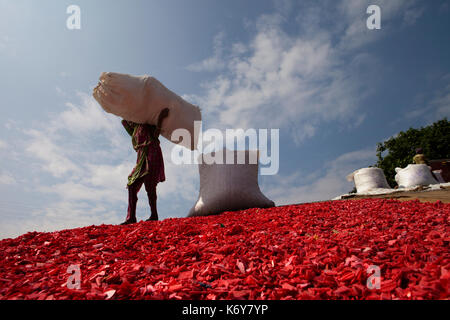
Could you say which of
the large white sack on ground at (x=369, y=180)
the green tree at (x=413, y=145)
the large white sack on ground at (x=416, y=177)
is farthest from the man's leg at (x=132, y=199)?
the green tree at (x=413, y=145)

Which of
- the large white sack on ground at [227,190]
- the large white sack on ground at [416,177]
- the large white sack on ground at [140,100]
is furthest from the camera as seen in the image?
the large white sack on ground at [416,177]

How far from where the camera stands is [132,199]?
439 centimetres

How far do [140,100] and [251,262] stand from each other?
12.2 ft

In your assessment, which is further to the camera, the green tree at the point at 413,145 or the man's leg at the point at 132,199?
the green tree at the point at 413,145

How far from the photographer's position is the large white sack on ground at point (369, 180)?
27.7 ft

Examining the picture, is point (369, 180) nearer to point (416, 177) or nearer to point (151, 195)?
point (416, 177)

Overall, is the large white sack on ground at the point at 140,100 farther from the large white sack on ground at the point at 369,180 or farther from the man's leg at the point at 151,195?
the large white sack on ground at the point at 369,180

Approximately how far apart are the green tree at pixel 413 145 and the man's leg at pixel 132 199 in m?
22.4

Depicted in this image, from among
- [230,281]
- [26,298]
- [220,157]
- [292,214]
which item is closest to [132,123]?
[220,157]

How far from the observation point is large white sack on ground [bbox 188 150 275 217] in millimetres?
4867

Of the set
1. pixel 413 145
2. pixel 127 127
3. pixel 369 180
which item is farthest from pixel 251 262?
pixel 413 145

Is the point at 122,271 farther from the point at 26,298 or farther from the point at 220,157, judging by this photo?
the point at 220,157
